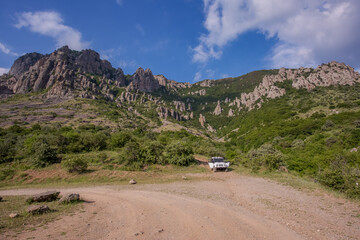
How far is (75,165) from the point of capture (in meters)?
→ 21.2

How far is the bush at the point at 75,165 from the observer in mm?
21047

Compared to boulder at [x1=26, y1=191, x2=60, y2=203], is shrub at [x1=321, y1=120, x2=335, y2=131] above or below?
above

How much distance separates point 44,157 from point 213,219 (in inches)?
1046

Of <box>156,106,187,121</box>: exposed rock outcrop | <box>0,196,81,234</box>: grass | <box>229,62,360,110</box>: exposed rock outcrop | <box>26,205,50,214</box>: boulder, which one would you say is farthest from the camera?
<box>156,106,187,121</box>: exposed rock outcrop

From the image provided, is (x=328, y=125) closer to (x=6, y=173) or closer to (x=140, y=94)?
(x=6, y=173)

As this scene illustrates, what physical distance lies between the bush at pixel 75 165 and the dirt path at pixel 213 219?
12.2 m

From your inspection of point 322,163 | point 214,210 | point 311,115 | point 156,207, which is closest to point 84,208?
point 156,207

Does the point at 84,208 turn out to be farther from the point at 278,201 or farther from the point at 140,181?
the point at 278,201

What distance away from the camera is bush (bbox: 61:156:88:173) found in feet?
69.1

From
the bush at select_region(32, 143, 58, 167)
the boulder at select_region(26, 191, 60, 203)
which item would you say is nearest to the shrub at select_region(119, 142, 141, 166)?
the bush at select_region(32, 143, 58, 167)

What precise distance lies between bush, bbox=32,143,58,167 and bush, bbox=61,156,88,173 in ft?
16.2

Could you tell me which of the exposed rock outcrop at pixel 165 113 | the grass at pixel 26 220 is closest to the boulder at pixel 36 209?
the grass at pixel 26 220

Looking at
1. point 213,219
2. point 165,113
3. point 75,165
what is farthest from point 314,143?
point 165,113

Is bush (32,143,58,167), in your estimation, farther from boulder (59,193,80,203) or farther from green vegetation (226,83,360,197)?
green vegetation (226,83,360,197)
